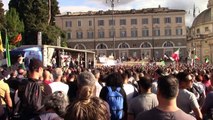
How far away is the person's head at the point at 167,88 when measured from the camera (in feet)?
14.8

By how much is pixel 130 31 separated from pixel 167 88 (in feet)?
328

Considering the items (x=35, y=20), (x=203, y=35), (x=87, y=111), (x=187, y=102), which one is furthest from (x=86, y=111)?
(x=203, y=35)

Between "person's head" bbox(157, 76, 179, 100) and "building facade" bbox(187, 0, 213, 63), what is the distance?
12957 cm

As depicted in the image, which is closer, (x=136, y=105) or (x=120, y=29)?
(x=136, y=105)

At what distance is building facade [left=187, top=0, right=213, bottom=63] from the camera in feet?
443

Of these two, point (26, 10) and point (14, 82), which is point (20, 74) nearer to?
point (14, 82)

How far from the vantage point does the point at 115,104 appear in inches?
295

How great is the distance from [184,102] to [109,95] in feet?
4.37

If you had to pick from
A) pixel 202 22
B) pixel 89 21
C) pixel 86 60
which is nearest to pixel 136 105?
pixel 86 60

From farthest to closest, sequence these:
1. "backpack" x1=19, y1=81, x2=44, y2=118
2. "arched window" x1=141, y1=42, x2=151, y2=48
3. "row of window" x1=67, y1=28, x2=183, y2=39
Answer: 1. "arched window" x1=141, y1=42, x2=151, y2=48
2. "row of window" x1=67, y1=28, x2=183, y2=39
3. "backpack" x1=19, y1=81, x2=44, y2=118

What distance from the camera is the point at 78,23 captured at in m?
104

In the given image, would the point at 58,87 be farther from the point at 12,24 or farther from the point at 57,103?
the point at 12,24

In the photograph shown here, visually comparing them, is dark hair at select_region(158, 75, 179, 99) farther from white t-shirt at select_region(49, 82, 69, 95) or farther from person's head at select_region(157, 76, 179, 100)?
white t-shirt at select_region(49, 82, 69, 95)

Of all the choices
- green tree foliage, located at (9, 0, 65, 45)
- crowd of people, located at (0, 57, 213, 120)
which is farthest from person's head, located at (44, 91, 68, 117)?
green tree foliage, located at (9, 0, 65, 45)
